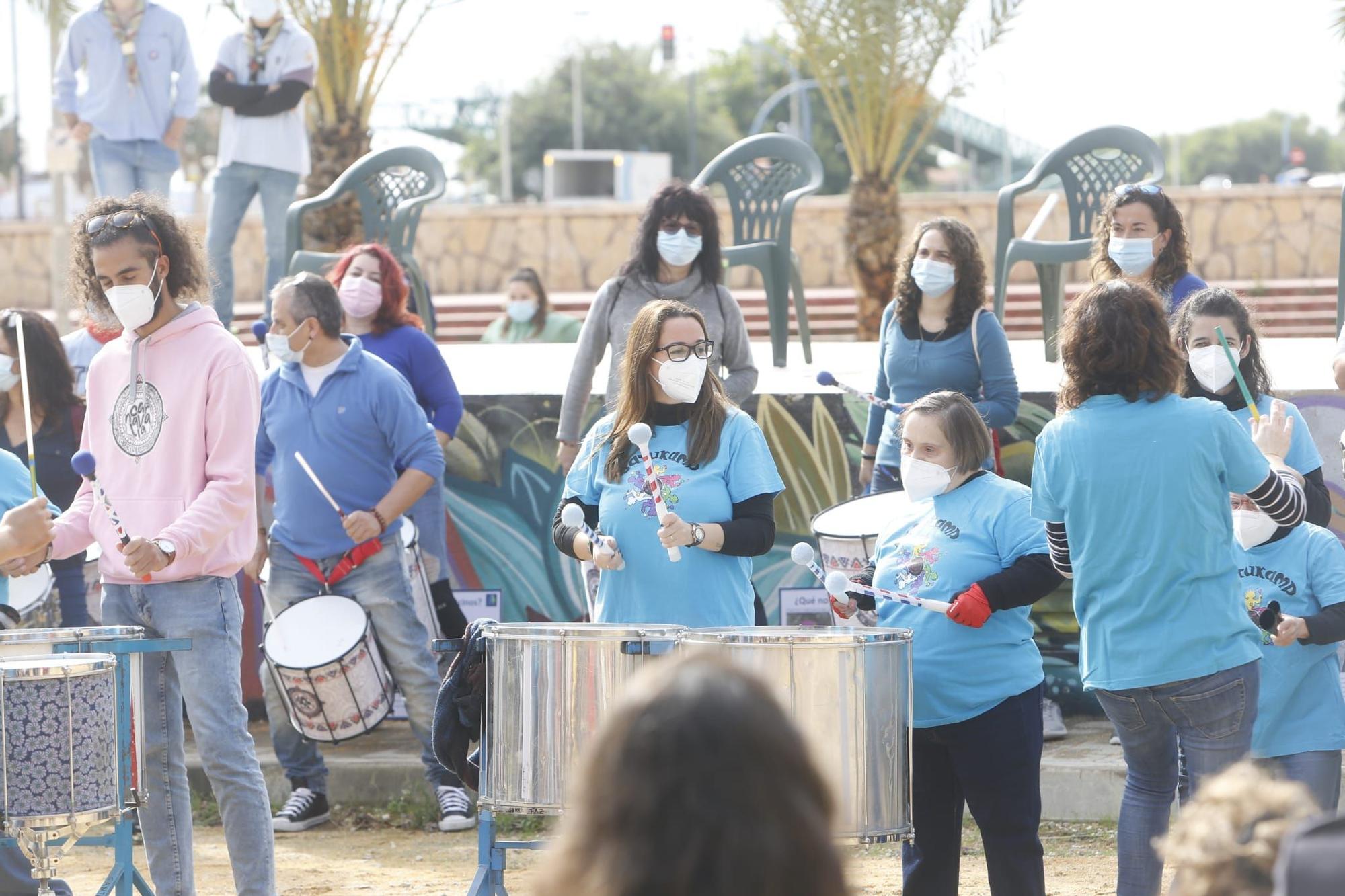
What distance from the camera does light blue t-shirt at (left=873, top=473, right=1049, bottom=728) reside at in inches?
181

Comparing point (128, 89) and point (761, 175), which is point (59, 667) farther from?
point (128, 89)

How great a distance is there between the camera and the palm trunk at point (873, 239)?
47.5 feet

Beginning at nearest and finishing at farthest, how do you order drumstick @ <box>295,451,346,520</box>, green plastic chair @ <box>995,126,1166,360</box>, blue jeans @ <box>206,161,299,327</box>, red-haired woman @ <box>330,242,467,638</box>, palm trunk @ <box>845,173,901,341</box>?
1. drumstick @ <box>295,451,346,520</box>
2. red-haired woman @ <box>330,242,467,638</box>
3. green plastic chair @ <box>995,126,1166,360</box>
4. blue jeans @ <box>206,161,299,327</box>
5. palm trunk @ <box>845,173,901,341</box>

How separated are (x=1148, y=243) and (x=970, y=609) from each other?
2260 millimetres

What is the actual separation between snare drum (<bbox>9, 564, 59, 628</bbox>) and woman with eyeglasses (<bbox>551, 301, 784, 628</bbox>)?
2.40 meters

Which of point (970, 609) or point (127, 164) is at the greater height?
point (127, 164)

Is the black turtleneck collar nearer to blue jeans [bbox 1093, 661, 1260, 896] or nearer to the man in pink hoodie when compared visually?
the man in pink hoodie

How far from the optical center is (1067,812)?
6.71 m

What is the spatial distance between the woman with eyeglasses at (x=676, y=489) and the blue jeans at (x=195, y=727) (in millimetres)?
959

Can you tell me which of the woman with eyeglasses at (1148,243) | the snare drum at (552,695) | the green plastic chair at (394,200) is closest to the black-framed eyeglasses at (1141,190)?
the woman with eyeglasses at (1148,243)

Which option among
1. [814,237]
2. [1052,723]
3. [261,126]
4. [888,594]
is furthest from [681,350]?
[814,237]

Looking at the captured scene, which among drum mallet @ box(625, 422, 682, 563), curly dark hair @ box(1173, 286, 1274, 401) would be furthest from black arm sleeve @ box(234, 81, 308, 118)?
curly dark hair @ box(1173, 286, 1274, 401)

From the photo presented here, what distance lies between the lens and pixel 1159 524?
13.9 feet

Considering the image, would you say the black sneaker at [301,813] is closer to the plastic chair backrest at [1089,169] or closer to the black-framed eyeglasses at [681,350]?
the black-framed eyeglasses at [681,350]
